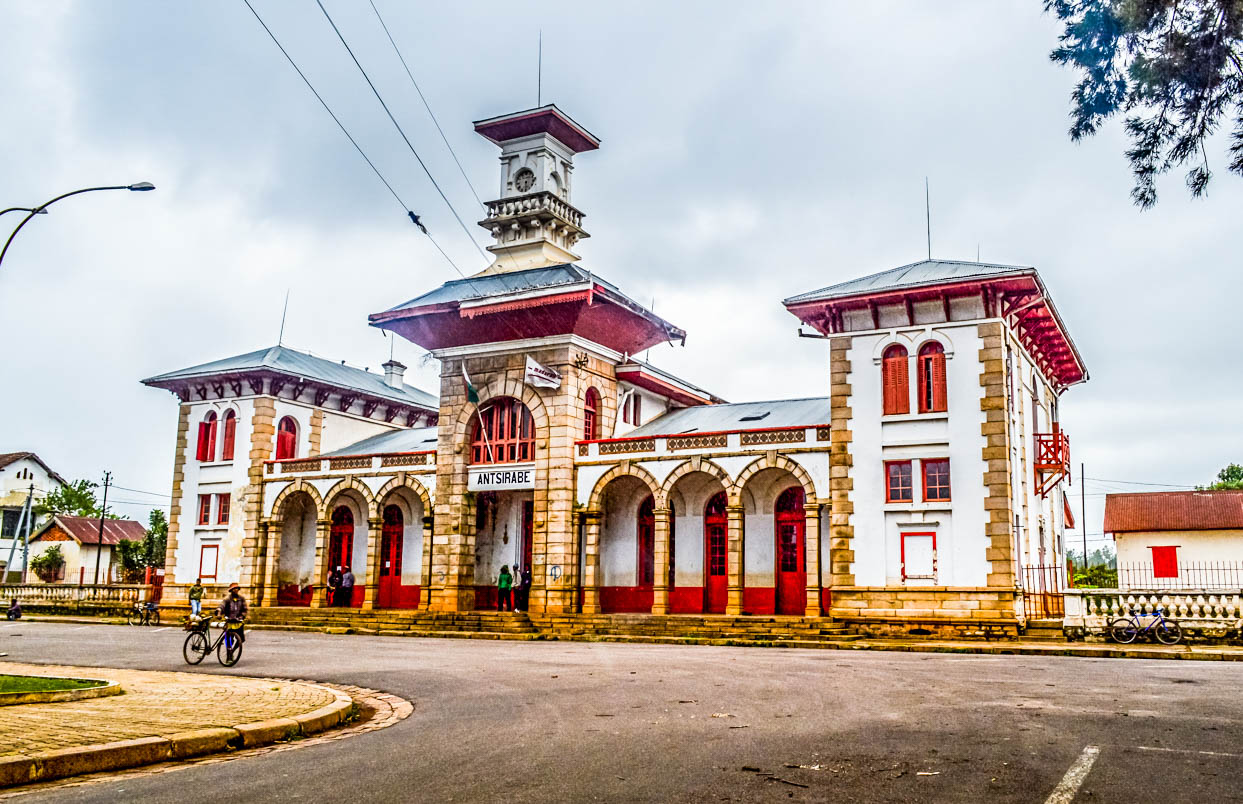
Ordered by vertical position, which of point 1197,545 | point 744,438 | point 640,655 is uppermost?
point 744,438

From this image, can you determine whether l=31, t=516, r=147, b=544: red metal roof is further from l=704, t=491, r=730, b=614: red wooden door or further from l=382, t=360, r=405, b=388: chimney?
l=704, t=491, r=730, b=614: red wooden door

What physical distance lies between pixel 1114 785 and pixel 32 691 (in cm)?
1042

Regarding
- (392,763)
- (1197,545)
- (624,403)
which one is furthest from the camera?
(1197,545)

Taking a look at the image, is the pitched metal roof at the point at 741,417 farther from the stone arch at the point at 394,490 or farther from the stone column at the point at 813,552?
the stone arch at the point at 394,490

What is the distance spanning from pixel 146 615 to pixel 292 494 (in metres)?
5.98

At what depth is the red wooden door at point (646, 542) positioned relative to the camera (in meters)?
30.6

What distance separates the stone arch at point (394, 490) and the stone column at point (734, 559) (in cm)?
1004

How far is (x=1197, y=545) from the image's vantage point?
124 ft

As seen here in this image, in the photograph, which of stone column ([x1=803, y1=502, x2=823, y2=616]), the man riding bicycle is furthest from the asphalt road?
stone column ([x1=803, y1=502, x2=823, y2=616])

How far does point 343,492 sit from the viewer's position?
1378 inches

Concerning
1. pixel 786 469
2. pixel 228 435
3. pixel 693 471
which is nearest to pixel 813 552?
pixel 786 469

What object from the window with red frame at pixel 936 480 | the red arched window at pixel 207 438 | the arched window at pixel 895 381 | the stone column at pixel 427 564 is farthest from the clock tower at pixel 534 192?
the window with red frame at pixel 936 480

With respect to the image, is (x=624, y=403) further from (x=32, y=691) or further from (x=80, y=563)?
(x=80, y=563)

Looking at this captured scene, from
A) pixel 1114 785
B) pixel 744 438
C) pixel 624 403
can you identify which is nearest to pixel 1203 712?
pixel 1114 785
